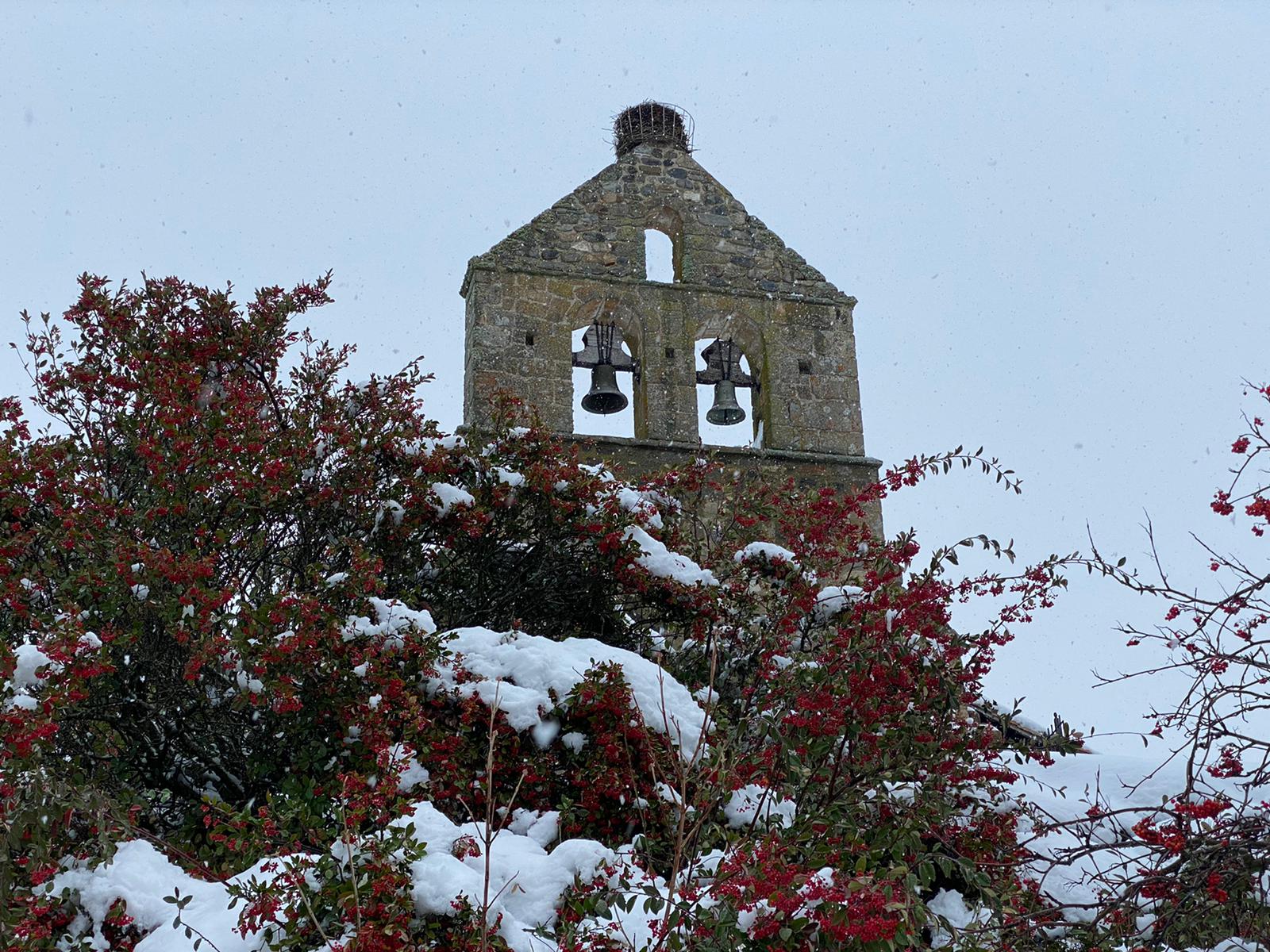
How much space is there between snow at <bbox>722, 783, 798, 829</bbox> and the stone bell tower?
15.8 feet

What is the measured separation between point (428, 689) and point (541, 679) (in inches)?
15.1

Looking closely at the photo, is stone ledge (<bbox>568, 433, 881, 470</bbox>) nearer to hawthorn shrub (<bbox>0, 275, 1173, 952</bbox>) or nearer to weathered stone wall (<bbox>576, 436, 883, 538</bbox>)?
weathered stone wall (<bbox>576, 436, 883, 538</bbox>)

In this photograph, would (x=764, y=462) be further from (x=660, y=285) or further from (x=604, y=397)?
(x=660, y=285)

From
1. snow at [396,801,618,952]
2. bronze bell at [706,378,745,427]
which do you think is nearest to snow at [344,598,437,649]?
snow at [396,801,618,952]

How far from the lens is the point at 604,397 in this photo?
9.47 metres

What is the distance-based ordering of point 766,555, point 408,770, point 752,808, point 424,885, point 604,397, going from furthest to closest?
1. point 604,397
2. point 766,555
3. point 752,808
4. point 408,770
5. point 424,885

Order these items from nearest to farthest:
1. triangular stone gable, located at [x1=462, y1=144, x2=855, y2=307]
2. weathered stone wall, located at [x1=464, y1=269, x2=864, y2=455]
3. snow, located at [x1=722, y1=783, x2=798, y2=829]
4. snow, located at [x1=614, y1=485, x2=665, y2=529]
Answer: snow, located at [x1=722, y1=783, x2=798, y2=829] → snow, located at [x1=614, y1=485, x2=665, y2=529] → weathered stone wall, located at [x1=464, y1=269, x2=864, y2=455] → triangular stone gable, located at [x1=462, y1=144, x2=855, y2=307]

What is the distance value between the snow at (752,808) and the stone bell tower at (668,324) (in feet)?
15.8

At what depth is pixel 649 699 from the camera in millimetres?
4570

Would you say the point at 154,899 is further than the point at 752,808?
No

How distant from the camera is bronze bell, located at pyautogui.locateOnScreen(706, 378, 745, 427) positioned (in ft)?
32.5

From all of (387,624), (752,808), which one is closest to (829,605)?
(752,808)

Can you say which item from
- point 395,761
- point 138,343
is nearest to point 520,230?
point 138,343

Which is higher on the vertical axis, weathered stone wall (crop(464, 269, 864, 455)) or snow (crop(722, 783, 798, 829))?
weathered stone wall (crop(464, 269, 864, 455))
